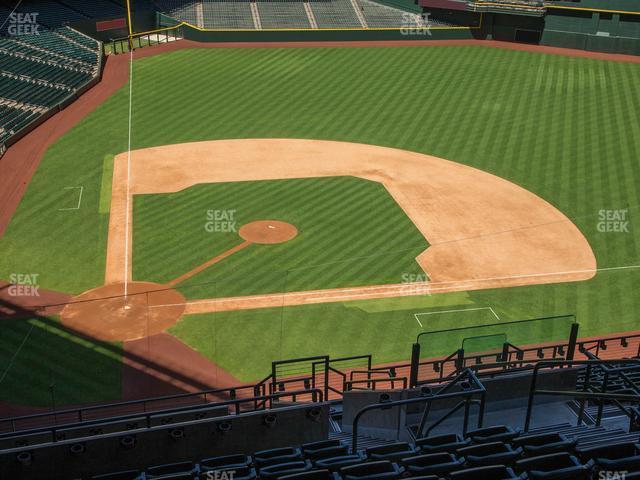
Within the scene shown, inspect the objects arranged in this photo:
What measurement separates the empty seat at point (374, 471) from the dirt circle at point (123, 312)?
11.1 meters

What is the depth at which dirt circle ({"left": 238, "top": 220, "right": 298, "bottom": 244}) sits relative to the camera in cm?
2483

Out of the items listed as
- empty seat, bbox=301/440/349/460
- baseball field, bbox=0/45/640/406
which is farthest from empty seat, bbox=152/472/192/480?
baseball field, bbox=0/45/640/406

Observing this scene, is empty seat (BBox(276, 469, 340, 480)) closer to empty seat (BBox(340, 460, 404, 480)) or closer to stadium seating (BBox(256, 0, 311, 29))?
empty seat (BBox(340, 460, 404, 480))

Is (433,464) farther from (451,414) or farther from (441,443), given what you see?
(451,414)

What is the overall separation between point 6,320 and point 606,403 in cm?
1396

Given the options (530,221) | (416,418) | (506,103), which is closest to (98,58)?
(506,103)

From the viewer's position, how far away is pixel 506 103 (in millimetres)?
38344

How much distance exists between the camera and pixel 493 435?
10.4m

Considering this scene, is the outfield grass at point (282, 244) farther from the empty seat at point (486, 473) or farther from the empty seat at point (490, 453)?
the empty seat at point (486, 473)

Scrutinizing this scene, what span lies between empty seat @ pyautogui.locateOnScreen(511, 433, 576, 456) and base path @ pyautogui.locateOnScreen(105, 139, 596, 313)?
37.7 feet

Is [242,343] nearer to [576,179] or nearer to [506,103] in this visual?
[576,179]

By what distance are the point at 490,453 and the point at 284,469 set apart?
2.89 meters

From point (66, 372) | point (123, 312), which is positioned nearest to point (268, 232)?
point (123, 312)

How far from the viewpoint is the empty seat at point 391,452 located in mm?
10023
